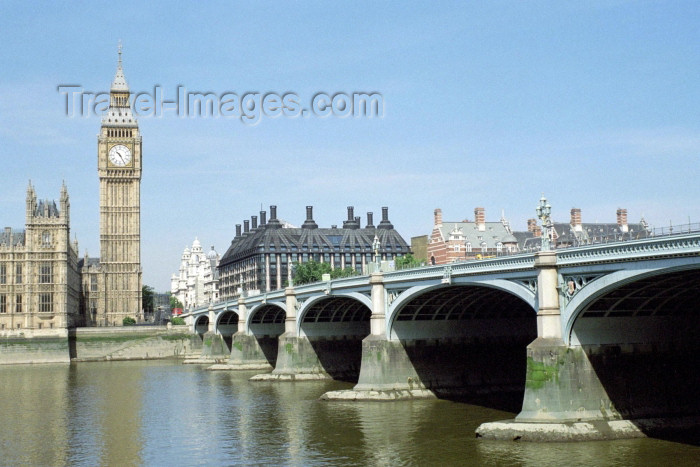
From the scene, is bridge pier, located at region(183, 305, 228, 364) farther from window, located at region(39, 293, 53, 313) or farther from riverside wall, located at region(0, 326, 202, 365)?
window, located at region(39, 293, 53, 313)

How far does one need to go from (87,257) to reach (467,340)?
124m

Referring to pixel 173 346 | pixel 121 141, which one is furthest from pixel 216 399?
pixel 121 141

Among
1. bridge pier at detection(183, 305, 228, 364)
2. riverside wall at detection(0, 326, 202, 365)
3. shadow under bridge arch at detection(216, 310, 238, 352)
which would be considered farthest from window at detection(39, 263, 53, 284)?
shadow under bridge arch at detection(216, 310, 238, 352)

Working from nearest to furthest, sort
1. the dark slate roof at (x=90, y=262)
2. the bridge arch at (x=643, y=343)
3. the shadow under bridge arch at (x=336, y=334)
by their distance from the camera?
the bridge arch at (x=643, y=343)
the shadow under bridge arch at (x=336, y=334)
the dark slate roof at (x=90, y=262)

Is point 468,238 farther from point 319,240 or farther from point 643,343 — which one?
point 643,343

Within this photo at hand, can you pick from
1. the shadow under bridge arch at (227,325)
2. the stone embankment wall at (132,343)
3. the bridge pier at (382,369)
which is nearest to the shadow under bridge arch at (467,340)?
the bridge pier at (382,369)

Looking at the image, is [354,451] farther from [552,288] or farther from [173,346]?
[173,346]

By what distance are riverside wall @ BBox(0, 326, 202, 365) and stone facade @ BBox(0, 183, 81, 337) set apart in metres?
4.11

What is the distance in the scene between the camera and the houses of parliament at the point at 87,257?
136125 mm

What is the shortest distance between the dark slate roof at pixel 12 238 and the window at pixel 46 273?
16.0ft

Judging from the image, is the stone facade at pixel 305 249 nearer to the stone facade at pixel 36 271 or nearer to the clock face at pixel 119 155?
the clock face at pixel 119 155

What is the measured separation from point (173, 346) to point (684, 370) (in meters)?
107

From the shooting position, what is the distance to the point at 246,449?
46.3 m

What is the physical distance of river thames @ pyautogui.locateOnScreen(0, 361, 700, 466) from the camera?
40875mm
